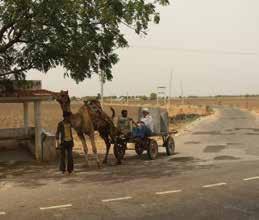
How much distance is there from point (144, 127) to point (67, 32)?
5.16 m

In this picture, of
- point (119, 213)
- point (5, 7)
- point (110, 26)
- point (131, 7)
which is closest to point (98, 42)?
point (110, 26)

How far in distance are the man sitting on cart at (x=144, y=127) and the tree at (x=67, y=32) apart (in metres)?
2.29

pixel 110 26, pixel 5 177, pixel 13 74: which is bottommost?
pixel 5 177

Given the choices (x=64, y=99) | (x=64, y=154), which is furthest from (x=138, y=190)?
(x=64, y=99)

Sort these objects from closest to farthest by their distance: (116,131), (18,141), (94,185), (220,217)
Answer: (220,217) < (94,185) < (116,131) < (18,141)

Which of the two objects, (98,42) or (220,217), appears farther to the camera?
(98,42)

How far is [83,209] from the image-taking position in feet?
36.2

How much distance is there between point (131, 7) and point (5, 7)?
3408 mm

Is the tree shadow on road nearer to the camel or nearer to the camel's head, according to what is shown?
the camel

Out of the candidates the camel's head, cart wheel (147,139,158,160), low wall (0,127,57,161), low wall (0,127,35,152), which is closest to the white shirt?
cart wheel (147,139,158,160)

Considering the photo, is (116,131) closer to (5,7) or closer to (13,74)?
(13,74)

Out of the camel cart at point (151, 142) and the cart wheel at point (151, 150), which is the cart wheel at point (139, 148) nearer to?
the camel cart at point (151, 142)

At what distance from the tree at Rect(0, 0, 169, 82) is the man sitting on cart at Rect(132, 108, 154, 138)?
90.2 inches

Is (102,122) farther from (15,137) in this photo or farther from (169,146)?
(169,146)
